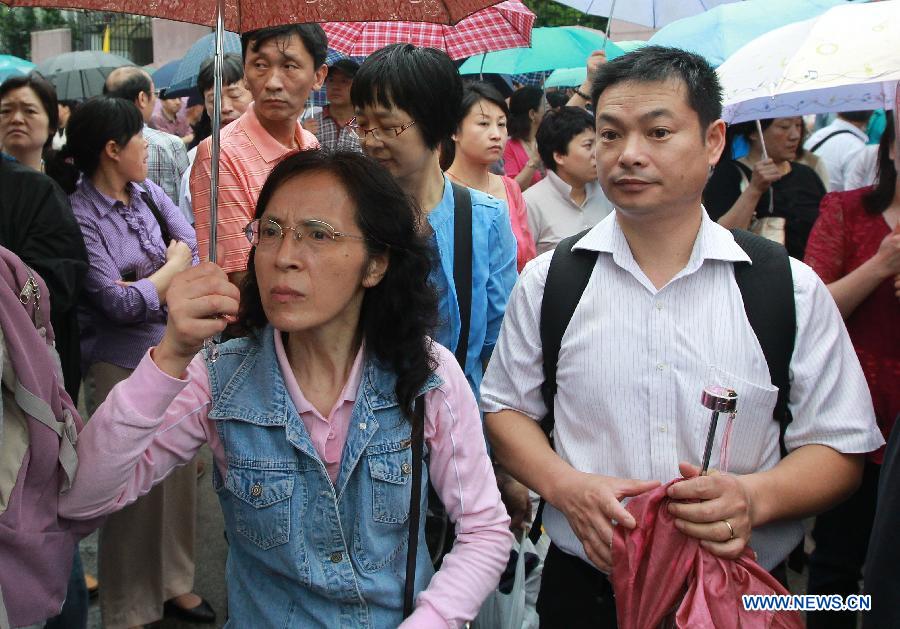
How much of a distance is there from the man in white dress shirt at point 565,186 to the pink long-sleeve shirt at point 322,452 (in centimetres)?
323

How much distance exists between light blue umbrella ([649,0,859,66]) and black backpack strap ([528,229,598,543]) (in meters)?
3.09

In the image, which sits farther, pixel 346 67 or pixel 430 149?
pixel 346 67

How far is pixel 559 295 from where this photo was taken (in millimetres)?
2338

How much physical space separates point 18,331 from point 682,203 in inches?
63.3

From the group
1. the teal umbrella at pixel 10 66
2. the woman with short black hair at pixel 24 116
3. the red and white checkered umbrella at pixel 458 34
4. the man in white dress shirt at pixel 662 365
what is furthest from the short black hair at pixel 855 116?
the teal umbrella at pixel 10 66

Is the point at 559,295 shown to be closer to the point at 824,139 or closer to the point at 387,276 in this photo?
the point at 387,276

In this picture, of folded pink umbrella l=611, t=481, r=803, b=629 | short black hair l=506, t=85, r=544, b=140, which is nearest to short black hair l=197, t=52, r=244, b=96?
short black hair l=506, t=85, r=544, b=140

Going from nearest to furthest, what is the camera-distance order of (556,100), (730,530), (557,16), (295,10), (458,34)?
(730,530) < (295,10) < (458,34) < (556,100) < (557,16)

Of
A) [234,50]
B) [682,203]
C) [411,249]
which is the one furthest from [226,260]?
[234,50]

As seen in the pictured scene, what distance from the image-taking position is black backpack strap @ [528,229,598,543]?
233cm

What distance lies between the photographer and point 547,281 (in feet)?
7.76

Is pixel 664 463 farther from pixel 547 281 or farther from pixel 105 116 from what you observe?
pixel 105 116

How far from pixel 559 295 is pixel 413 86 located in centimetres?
118

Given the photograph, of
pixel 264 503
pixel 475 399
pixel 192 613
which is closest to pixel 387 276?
pixel 475 399
